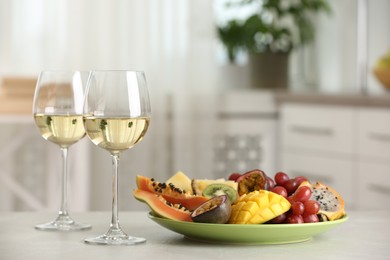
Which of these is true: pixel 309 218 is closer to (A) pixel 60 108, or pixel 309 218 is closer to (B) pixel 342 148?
(A) pixel 60 108

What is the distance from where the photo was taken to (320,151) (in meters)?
3.81

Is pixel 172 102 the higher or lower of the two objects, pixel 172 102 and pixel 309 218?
the higher

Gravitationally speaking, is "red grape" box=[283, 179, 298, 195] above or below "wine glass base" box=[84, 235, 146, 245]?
above

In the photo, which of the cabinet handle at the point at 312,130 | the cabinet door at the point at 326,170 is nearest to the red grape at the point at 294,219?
the cabinet door at the point at 326,170

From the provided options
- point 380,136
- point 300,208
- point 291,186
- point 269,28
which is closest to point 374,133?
point 380,136

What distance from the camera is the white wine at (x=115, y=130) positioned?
1132 millimetres

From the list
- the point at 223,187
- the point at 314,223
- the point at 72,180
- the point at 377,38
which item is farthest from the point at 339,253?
the point at 377,38

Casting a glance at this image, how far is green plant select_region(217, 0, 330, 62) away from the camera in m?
4.29

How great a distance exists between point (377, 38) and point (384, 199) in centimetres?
118

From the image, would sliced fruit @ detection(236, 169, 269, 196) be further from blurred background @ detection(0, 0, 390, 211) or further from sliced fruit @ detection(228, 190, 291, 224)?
blurred background @ detection(0, 0, 390, 211)

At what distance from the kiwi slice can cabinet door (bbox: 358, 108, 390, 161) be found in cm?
219

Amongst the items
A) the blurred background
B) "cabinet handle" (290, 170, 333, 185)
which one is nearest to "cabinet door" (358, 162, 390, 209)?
the blurred background

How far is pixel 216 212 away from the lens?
1.12 m

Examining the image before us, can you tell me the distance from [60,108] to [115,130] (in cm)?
18
